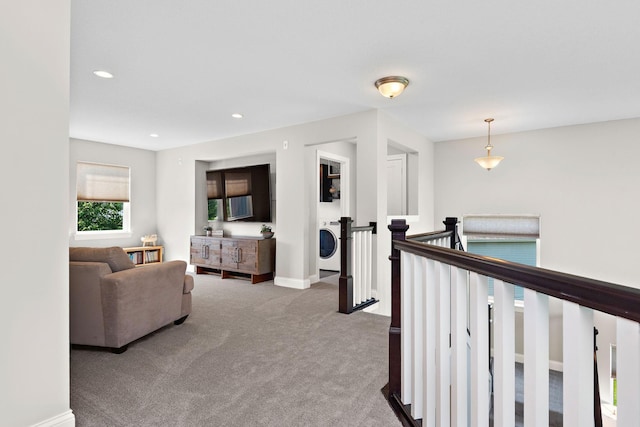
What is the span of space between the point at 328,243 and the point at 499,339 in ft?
18.9

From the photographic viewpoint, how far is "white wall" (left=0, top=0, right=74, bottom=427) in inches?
56.4

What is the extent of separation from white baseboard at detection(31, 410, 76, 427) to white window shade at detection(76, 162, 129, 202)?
17.6 ft

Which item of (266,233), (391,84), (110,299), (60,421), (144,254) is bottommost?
(60,421)

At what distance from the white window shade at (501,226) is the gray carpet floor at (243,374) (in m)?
3.26

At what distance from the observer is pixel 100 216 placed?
6340mm

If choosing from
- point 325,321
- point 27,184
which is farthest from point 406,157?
point 27,184

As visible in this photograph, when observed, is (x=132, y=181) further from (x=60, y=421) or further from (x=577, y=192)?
(x=577, y=192)

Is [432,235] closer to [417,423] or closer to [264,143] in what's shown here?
[417,423]

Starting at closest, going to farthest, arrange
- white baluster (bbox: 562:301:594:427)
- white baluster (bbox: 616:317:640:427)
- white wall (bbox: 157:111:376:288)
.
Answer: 1. white baluster (bbox: 616:317:640:427)
2. white baluster (bbox: 562:301:594:427)
3. white wall (bbox: 157:111:376:288)

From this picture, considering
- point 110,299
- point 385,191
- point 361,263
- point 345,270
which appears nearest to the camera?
point 110,299

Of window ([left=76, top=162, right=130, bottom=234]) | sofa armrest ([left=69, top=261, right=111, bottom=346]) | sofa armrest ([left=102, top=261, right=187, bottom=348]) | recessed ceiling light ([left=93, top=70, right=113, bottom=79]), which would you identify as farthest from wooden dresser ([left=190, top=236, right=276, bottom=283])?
recessed ceiling light ([left=93, top=70, right=113, bottom=79])

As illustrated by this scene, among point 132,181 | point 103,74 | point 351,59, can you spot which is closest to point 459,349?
point 351,59

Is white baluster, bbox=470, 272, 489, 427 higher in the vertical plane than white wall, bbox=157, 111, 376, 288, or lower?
lower

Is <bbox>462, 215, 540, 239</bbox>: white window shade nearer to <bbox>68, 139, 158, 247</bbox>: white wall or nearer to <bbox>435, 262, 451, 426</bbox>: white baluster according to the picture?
<bbox>435, 262, 451, 426</bbox>: white baluster
